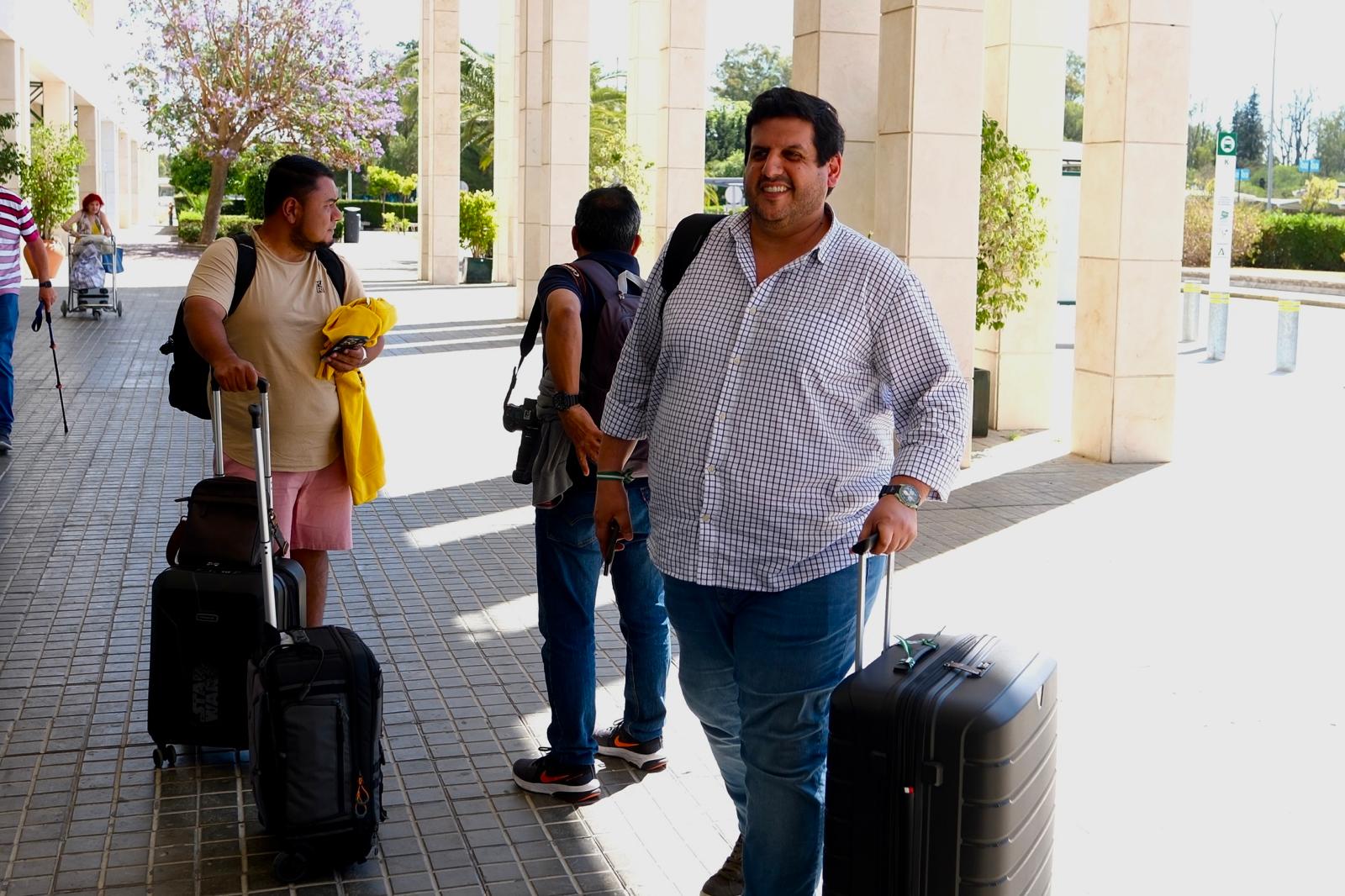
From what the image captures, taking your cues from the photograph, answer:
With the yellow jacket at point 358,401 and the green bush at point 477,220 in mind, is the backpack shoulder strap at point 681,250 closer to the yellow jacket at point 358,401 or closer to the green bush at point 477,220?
the yellow jacket at point 358,401

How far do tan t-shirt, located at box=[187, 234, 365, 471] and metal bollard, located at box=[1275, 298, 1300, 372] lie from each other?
1709 cm

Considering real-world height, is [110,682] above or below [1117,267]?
below

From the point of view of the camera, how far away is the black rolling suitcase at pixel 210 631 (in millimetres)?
5012

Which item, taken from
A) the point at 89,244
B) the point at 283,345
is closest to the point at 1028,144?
the point at 283,345

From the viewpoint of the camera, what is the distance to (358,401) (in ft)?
18.1

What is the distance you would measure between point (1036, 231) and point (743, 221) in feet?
32.8

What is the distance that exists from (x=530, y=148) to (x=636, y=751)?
2105 centimetres

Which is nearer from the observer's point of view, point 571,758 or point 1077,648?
point 571,758

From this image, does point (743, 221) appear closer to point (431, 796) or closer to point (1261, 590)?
point (431, 796)

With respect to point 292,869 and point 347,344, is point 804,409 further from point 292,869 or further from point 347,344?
point 347,344

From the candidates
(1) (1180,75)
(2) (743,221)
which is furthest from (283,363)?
(1) (1180,75)

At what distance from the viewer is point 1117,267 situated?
39.1ft

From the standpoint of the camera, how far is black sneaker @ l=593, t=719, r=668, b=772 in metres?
5.33

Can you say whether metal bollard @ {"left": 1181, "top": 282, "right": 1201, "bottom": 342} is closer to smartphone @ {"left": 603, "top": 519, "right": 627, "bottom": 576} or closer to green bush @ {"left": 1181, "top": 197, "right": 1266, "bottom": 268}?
smartphone @ {"left": 603, "top": 519, "right": 627, "bottom": 576}
